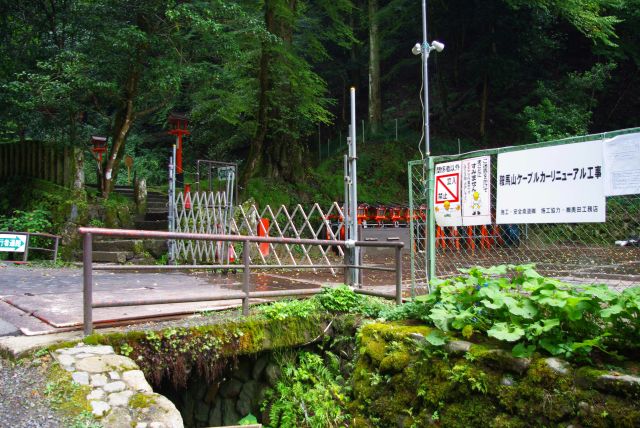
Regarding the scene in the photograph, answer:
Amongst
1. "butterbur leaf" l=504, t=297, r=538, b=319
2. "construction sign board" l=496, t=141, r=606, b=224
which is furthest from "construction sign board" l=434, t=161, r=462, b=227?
"butterbur leaf" l=504, t=297, r=538, b=319

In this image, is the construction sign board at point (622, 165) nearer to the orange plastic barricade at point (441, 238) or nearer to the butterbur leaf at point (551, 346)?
the butterbur leaf at point (551, 346)

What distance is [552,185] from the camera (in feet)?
15.7

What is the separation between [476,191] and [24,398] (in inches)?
178

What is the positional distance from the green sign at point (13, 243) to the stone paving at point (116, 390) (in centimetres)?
914

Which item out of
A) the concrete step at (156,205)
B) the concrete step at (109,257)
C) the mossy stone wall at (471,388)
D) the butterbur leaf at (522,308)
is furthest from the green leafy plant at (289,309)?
the concrete step at (156,205)

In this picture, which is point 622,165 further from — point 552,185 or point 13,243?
point 13,243

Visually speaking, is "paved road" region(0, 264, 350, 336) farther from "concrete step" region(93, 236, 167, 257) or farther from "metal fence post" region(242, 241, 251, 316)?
"concrete step" region(93, 236, 167, 257)

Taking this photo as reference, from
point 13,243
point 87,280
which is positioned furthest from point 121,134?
point 87,280

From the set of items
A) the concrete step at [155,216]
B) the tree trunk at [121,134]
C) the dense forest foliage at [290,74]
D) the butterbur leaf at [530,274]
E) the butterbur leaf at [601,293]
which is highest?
the dense forest foliage at [290,74]

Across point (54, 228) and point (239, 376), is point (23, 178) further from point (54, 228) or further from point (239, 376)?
point (239, 376)

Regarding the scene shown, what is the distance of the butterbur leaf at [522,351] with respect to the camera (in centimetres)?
398

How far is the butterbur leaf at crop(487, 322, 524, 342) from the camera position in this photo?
Result: 3979 millimetres

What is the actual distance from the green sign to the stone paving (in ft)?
30.0

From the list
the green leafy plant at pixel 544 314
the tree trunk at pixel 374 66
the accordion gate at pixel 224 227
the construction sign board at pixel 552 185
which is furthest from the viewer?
the tree trunk at pixel 374 66
